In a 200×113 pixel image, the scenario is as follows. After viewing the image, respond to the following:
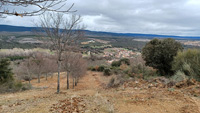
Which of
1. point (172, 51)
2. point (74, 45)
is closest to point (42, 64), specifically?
point (74, 45)

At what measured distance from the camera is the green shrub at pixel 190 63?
330 inches

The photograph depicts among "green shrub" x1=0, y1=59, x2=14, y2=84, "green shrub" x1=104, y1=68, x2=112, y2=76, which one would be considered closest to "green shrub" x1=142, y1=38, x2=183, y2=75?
"green shrub" x1=104, y1=68, x2=112, y2=76

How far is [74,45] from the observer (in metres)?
9.97

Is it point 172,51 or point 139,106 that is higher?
point 172,51

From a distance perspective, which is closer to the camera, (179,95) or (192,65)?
(179,95)

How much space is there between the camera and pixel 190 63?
9.31m

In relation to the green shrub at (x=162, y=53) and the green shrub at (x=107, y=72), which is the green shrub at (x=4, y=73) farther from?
the green shrub at (x=162, y=53)

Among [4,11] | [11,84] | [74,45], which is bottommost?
[11,84]

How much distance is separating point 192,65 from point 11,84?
14261 millimetres

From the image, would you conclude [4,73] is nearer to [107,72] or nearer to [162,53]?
[107,72]

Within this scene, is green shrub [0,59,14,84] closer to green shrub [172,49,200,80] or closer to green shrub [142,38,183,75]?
green shrub [142,38,183,75]

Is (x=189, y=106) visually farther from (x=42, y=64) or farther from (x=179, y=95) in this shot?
(x=42, y=64)

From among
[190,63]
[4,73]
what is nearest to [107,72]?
[4,73]

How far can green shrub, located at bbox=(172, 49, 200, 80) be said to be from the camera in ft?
27.5
